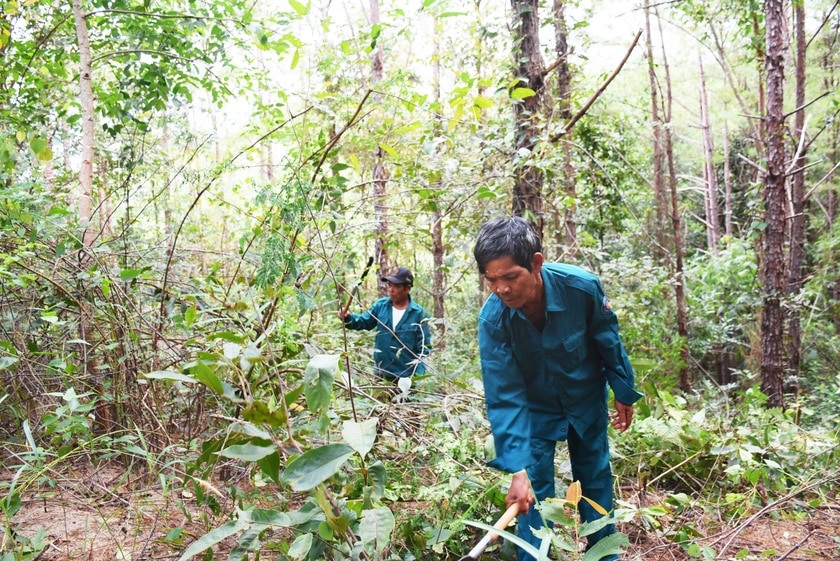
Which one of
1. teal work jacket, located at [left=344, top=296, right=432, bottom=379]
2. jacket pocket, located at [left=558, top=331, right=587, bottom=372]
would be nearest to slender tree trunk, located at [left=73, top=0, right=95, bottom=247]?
teal work jacket, located at [left=344, top=296, right=432, bottom=379]

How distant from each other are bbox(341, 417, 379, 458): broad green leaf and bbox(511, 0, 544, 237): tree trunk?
2.84m

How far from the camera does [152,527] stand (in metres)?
2.30

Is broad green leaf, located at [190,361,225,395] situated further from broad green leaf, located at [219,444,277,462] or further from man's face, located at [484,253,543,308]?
man's face, located at [484,253,543,308]

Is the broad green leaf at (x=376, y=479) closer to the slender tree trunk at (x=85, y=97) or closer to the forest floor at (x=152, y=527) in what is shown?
the forest floor at (x=152, y=527)

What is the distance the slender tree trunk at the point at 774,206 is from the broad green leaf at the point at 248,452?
4909 mm

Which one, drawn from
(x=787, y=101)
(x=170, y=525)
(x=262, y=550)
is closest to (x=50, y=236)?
(x=170, y=525)

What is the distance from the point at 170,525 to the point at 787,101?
1503 cm

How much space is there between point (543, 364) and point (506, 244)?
23.6 inches

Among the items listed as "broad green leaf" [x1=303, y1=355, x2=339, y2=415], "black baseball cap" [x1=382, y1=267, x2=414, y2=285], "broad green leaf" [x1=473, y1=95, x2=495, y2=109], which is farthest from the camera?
"black baseball cap" [x1=382, y1=267, x2=414, y2=285]

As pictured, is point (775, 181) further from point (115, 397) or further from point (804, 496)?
point (115, 397)

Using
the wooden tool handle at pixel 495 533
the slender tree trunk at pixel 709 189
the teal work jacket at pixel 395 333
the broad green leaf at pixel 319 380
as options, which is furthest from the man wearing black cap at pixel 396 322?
the slender tree trunk at pixel 709 189

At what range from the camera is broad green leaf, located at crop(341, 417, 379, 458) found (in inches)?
56.4

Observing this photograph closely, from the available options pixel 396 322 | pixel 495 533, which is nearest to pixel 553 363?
pixel 495 533

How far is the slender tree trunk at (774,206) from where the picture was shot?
4.64 metres
